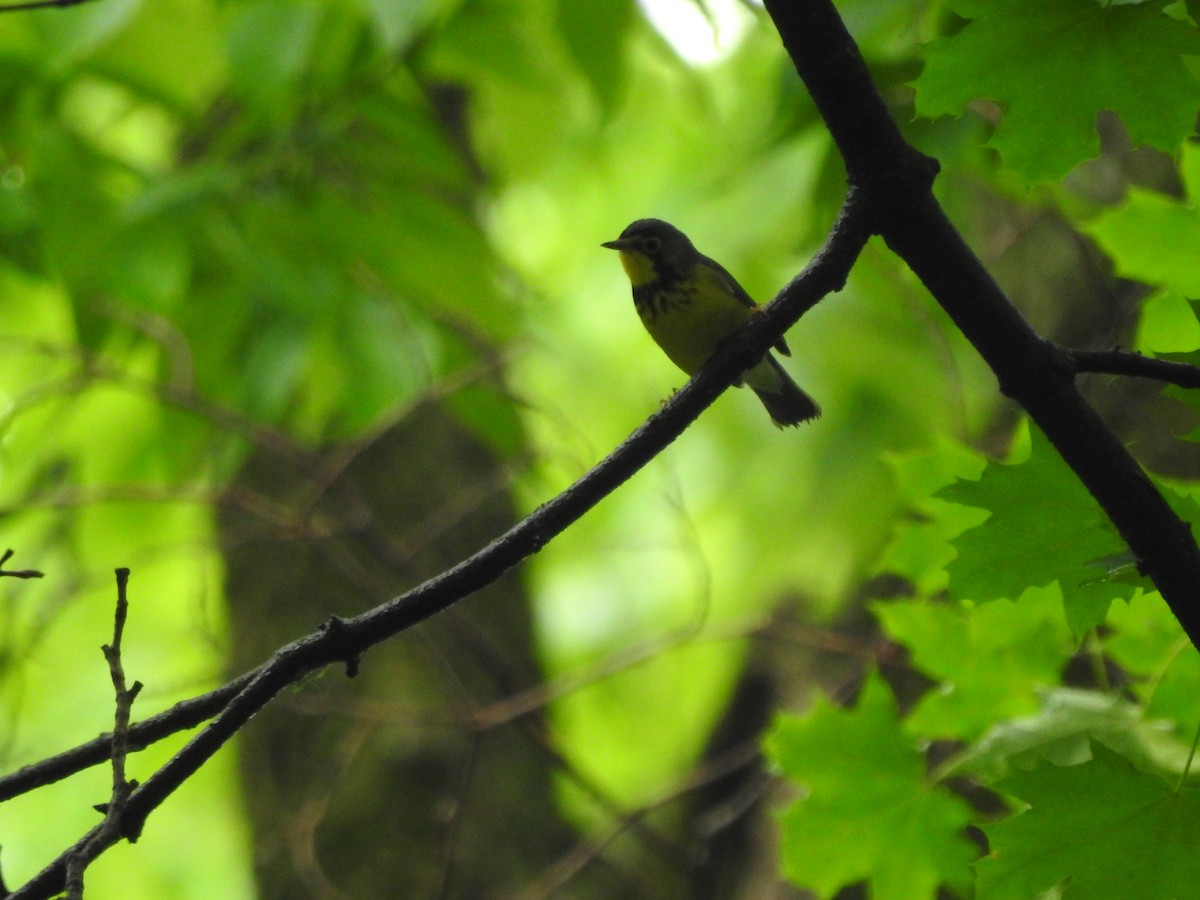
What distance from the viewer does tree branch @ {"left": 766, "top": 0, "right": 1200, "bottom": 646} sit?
1.31 meters

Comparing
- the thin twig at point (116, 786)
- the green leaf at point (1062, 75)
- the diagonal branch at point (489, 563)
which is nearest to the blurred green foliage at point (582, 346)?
the green leaf at point (1062, 75)

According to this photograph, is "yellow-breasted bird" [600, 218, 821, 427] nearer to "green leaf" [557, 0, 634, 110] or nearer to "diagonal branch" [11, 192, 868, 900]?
"green leaf" [557, 0, 634, 110]

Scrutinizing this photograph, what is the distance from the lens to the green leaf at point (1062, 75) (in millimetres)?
1412

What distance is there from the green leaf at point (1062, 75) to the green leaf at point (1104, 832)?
0.79 metres

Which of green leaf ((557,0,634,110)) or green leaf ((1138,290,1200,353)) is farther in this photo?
green leaf ((557,0,634,110))

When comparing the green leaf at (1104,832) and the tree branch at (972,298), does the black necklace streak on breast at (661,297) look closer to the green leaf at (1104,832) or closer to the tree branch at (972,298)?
the tree branch at (972,298)

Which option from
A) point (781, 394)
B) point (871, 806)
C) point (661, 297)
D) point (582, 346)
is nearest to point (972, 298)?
point (871, 806)

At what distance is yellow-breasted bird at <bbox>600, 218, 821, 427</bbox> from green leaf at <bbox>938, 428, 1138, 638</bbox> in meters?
1.17

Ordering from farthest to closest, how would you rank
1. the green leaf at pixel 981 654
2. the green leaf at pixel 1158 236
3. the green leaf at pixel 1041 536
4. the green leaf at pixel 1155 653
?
the green leaf at pixel 981 654, the green leaf at pixel 1158 236, the green leaf at pixel 1155 653, the green leaf at pixel 1041 536

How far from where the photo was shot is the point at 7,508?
3.16 metres

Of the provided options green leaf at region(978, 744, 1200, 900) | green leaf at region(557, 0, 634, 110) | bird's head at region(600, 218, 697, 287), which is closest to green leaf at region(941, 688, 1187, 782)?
green leaf at region(978, 744, 1200, 900)

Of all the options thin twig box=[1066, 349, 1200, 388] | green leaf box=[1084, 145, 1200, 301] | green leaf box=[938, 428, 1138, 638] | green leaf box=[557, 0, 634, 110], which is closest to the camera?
thin twig box=[1066, 349, 1200, 388]

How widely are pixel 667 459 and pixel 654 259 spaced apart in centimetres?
59

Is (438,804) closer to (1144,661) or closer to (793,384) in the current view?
(793,384)
